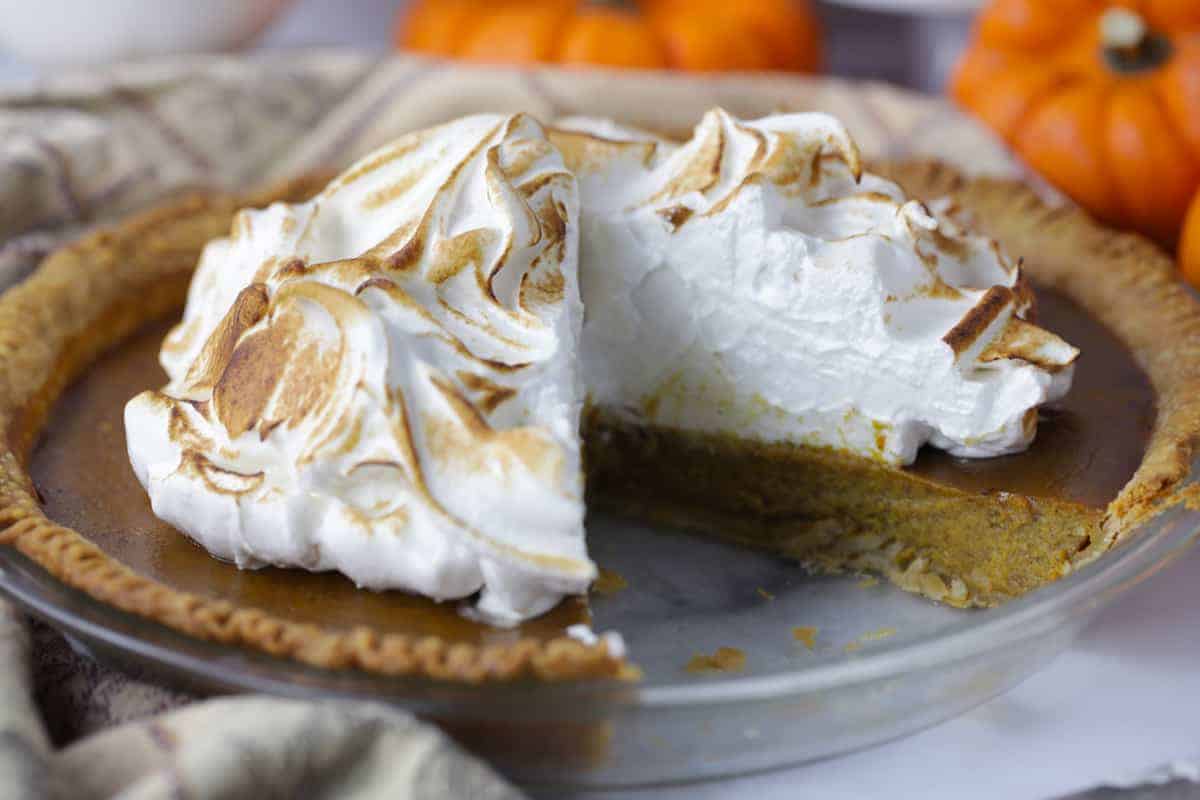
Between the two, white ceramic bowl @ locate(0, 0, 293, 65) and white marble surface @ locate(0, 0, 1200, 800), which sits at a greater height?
white marble surface @ locate(0, 0, 1200, 800)

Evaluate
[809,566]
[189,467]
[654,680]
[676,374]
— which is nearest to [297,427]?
[189,467]

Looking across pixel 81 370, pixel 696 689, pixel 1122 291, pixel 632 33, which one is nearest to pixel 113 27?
pixel 632 33

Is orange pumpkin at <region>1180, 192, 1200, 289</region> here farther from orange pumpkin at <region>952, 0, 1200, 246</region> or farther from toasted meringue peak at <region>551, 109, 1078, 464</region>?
toasted meringue peak at <region>551, 109, 1078, 464</region>

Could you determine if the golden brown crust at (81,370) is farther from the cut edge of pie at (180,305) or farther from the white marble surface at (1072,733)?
the white marble surface at (1072,733)

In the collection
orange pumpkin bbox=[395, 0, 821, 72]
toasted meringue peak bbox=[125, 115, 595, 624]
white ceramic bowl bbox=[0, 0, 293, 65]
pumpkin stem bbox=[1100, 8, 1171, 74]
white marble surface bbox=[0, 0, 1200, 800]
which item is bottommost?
white ceramic bowl bbox=[0, 0, 293, 65]

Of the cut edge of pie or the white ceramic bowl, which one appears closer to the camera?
the cut edge of pie

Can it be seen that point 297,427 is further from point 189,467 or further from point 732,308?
point 732,308

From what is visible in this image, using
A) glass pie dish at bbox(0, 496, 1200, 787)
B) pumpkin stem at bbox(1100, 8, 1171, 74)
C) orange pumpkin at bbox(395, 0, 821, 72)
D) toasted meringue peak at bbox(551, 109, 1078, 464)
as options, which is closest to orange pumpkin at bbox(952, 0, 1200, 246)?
pumpkin stem at bbox(1100, 8, 1171, 74)

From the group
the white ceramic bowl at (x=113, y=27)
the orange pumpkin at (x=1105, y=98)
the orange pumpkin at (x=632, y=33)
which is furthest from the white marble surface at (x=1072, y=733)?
the white ceramic bowl at (x=113, y=27)

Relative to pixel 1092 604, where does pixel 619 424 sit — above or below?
below
